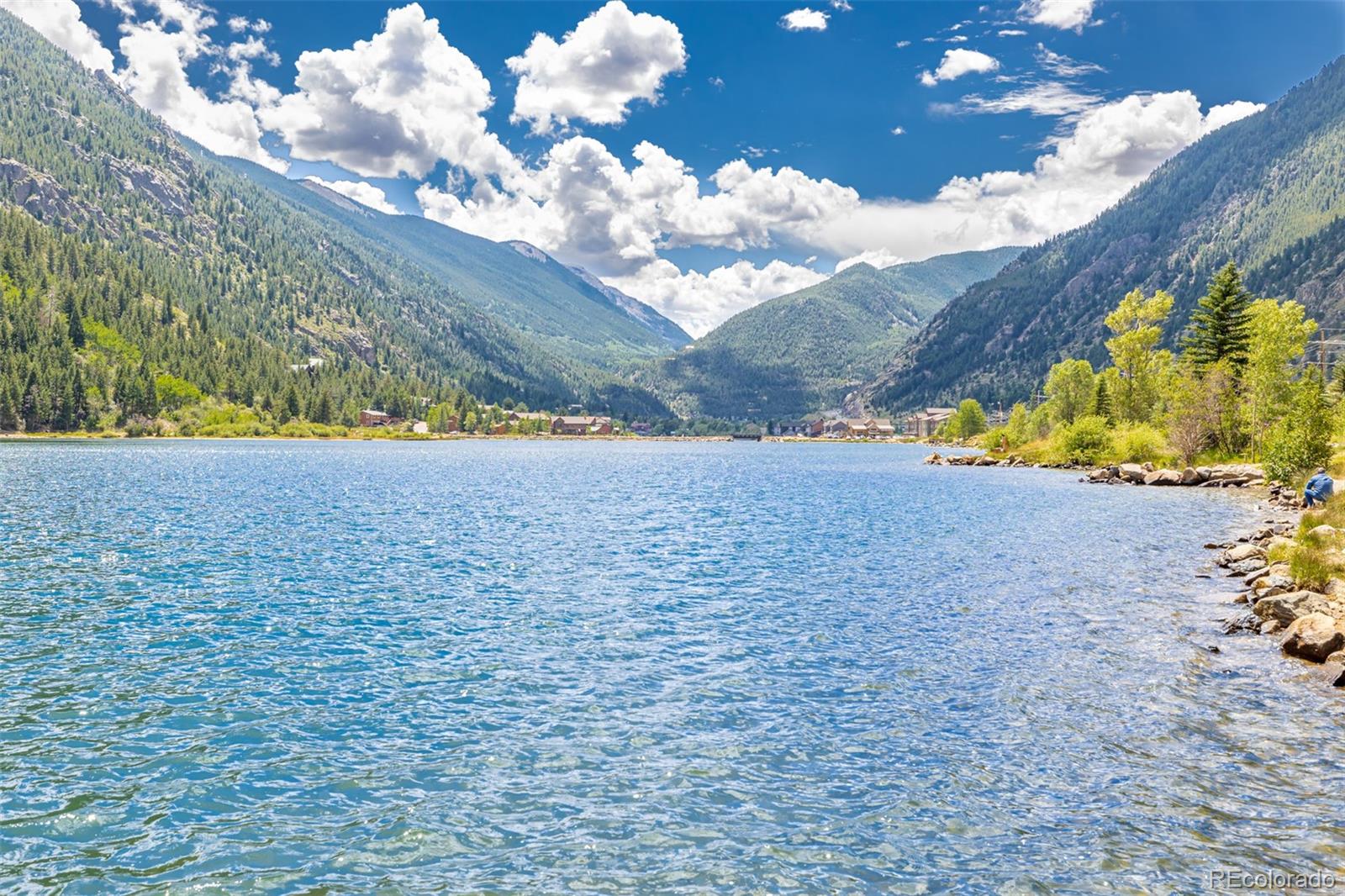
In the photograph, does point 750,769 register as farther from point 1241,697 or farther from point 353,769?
point 1241,697

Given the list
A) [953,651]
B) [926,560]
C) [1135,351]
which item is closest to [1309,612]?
[953,651]

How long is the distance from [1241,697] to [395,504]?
5952 cm

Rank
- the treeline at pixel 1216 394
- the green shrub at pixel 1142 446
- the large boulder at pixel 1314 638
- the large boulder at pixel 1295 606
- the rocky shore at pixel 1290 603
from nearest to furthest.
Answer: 1. the large boulder at pixel 1314 638
2. the rocky shore at pixel 1290 603
3. the large boulder at pixel 1295 606
4. the treeline at pixel 1216 394
5. the green shrub at pixel 1142 446

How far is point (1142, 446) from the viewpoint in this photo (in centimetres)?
10969

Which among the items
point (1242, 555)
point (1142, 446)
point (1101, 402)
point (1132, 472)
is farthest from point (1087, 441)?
point (1242, 555)

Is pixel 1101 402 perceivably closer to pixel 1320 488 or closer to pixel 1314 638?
pixel 1320 488

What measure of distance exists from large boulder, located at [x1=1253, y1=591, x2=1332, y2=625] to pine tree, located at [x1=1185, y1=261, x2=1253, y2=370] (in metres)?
85.5

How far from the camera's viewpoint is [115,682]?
1981cm

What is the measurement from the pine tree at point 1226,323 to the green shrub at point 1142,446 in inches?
457

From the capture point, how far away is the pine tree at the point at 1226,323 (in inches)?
3905

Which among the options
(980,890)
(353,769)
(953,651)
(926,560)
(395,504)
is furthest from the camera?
(395,504)

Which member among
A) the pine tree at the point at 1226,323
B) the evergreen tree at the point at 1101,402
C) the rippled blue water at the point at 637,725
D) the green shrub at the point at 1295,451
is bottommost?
the rippled blue water at the point at 637,725

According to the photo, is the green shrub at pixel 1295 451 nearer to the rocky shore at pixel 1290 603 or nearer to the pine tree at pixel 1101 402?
the rocky shore at pixel 1290 603

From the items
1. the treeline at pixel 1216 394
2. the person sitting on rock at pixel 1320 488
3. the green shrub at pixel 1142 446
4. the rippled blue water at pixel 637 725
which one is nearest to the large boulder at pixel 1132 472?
the treeline at pixel 1216 394
